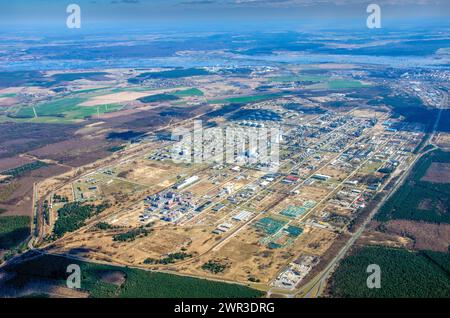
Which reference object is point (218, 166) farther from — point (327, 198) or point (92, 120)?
point (92, 120)

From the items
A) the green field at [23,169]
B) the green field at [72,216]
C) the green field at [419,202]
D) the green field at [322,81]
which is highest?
the green field at [322,81]

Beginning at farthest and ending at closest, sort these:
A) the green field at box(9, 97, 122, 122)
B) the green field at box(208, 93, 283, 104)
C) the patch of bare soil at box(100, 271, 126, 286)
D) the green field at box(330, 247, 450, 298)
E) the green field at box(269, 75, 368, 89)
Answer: the green field at box(269, 75, 368, 89) < the green field at box(208, 93, 283, 104) < the green field at box(9, 97, 122, 122) < the patch of bare soil at box(100, 271, 126, 286) < the green field at box(330, 247, 450, 298)

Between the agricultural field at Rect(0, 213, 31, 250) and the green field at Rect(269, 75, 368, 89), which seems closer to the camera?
the agricultural field at Rect(0, 213, 31, 250)

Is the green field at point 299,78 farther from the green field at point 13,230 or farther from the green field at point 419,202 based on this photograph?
the green field at point 13,230

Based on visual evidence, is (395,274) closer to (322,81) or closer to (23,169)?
(23,169)

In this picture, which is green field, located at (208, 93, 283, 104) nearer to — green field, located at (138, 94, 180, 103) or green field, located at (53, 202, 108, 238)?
green field, located at (138, 94, 180, 103)

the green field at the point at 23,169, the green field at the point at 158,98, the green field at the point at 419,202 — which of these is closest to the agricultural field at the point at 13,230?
the green field at the point at 23,169

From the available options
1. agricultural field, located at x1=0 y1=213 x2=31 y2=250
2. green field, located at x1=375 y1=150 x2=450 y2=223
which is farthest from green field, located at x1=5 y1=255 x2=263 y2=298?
green field, located at x1=375 y1=150 x2=450 y2=223
